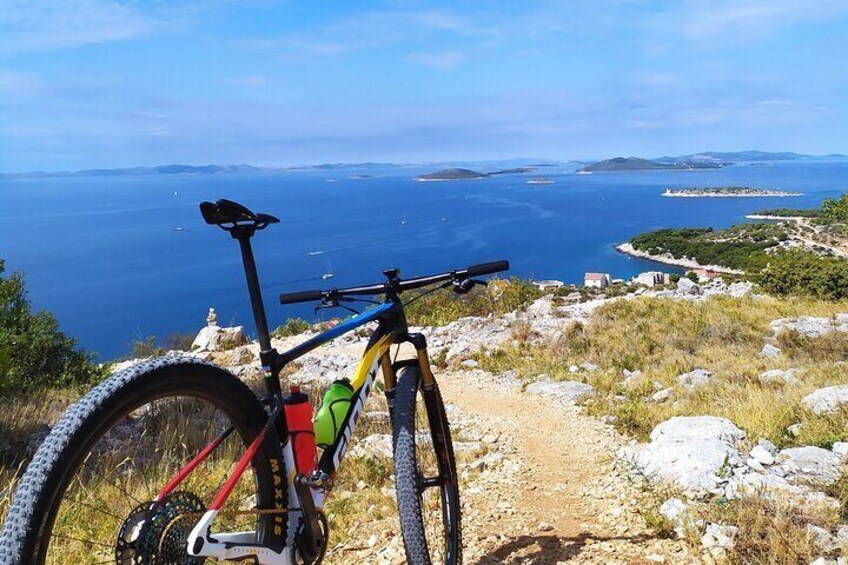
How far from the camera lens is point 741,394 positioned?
651 cm

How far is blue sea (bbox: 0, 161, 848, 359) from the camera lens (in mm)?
55344

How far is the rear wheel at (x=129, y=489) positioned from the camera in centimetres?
150

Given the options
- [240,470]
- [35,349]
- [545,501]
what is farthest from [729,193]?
[240,470]

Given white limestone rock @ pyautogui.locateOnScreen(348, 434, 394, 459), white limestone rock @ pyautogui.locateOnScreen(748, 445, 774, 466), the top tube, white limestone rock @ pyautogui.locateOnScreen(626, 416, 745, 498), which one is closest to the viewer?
the top tube

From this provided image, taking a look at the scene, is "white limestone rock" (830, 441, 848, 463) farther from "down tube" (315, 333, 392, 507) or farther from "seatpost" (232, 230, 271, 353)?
"seatpost" (232, 230, 271, 353)

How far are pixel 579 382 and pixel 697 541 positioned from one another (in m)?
4.45

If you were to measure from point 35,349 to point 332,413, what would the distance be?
991cm

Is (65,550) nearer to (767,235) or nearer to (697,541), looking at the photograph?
(697,541)

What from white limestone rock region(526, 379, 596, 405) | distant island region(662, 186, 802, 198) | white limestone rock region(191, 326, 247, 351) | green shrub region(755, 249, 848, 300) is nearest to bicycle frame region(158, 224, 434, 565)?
white limestone rock region(526, 379, 596, 405)

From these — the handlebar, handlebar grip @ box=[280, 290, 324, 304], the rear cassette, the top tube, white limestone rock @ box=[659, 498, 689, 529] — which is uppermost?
the handlebar

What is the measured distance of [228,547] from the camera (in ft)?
6.82

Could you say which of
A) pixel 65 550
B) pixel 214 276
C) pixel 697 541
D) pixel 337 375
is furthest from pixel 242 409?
pixel 214 276

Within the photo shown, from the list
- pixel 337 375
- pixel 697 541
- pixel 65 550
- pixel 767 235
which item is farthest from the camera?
pixel 767 235

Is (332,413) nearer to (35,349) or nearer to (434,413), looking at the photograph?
(434,413)
